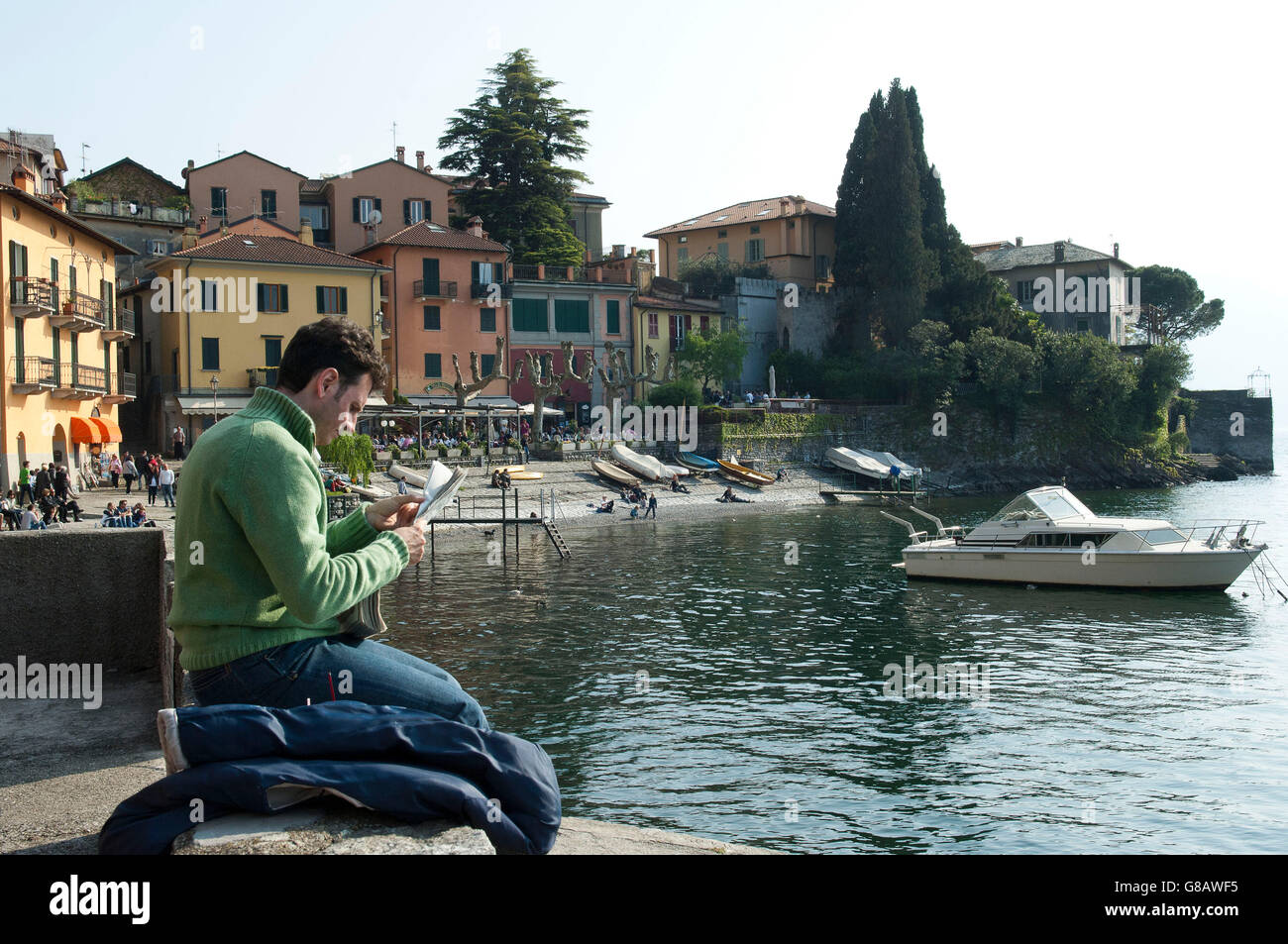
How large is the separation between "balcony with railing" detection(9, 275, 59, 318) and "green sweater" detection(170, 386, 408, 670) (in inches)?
1523

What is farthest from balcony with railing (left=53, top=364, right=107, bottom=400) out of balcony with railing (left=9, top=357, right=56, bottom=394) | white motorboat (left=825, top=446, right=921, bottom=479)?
white motorboat (left=825, top=446, right=921, bottom=479)

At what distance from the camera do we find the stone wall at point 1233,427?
311ft

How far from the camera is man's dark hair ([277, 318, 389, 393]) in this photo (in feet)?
13.3

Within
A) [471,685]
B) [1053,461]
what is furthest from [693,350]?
[471,685]

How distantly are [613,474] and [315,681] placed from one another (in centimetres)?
5037

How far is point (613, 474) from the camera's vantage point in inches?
2135

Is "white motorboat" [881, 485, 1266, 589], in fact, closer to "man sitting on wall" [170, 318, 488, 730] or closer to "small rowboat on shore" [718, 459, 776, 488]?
"small rowboat on shore" [718, 459, 776, 488]

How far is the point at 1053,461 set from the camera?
73.6m

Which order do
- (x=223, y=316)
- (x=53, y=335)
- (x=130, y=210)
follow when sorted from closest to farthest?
(x=53, y=335)
(x=223, y=316)
(x=130, y=210)

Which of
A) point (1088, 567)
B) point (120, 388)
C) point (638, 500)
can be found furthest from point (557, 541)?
point (120, 388)

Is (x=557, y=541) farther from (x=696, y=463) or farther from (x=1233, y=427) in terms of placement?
(x=1233, y=427)
